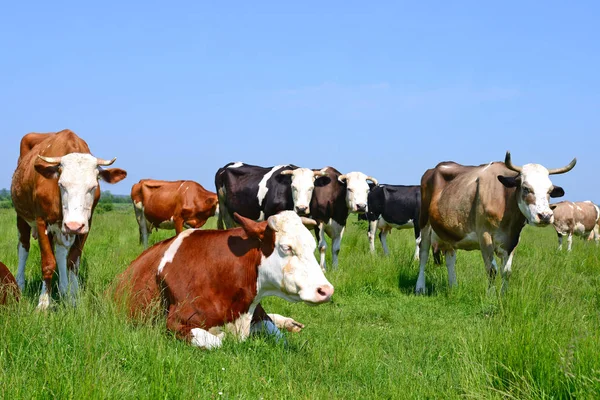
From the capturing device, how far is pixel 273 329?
19.0ft

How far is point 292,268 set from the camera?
533cm

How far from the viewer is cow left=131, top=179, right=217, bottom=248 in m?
17.2

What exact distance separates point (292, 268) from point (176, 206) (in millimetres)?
12472

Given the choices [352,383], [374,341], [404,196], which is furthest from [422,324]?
[404,196]

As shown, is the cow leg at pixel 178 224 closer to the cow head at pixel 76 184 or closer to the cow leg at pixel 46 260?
the cow leg at pixel 46 260

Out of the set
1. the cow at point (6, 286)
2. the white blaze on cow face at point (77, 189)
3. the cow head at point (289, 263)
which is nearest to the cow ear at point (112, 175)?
the white blaze on cow face at point (77, 189)

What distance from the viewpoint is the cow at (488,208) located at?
8750mm

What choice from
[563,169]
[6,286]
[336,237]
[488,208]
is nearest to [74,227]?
[6,286]

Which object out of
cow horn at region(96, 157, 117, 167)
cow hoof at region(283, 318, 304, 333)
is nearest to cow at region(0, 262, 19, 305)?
cow horn at region(96, 157, 117, 167)

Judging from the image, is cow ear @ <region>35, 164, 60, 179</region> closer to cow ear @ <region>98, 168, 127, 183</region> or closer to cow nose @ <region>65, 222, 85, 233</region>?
cow ear @ <region>98, 168, 127, 183</region>

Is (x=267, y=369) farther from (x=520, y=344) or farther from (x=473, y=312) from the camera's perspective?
(x=473, y=312)

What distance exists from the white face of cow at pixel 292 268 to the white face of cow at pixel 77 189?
2.52 metres

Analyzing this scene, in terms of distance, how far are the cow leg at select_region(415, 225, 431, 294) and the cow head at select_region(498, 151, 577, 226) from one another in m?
2.11

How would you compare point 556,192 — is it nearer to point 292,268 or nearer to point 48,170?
point 292,268
